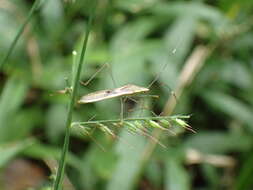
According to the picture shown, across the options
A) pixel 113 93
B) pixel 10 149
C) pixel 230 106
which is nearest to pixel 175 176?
pixel 230 106

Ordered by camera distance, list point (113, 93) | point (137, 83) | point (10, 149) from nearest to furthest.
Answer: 1. point (113, 93)
2. point (10, 149)
3. point (137, 83)

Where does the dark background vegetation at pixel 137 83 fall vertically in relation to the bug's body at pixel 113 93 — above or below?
below

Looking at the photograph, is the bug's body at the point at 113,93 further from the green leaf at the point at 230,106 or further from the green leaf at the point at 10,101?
the green leaf at the point at 230,106

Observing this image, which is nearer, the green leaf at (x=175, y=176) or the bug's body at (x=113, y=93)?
the bug's body at (x=113, y=93)

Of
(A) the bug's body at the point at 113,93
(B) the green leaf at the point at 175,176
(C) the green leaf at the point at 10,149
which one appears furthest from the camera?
(B) the green leaf at the point at 175,176

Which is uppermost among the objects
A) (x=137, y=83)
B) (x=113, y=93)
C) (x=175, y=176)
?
(x=113, y=93)

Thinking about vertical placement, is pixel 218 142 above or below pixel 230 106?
below

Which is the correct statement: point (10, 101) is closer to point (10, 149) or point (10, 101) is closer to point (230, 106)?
point (10, 149)

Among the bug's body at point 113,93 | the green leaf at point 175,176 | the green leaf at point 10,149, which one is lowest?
the green leaf at point 175,176

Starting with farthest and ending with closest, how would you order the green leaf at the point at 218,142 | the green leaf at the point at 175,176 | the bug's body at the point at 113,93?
the green leaf at the point at 218,142 → the green leaf at the point at 175,176 → the bug's body at the point at 113,93

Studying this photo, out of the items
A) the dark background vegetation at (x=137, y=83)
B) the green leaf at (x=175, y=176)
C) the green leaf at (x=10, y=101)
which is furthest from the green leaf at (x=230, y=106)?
the green leaf at (x=10, y=101)

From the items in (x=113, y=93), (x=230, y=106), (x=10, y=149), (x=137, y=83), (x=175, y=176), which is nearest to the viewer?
(x=113, y=93)
